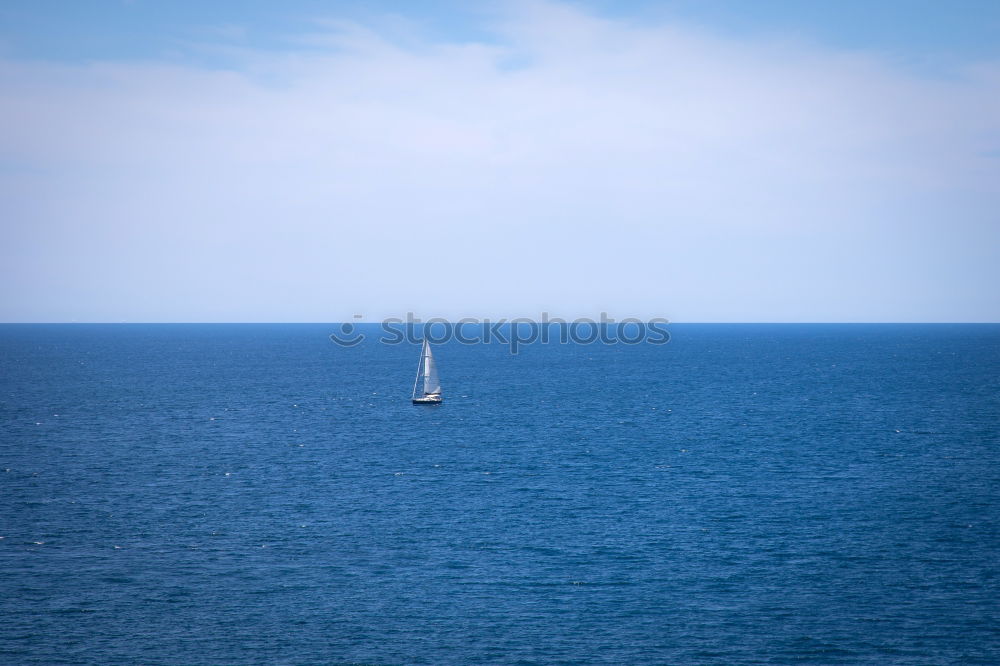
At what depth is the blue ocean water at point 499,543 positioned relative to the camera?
48.4 m

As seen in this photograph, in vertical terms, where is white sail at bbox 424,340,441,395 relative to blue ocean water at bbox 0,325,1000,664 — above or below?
above

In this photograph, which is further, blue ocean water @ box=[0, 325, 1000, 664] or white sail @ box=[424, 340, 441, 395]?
white sail @ box=[424, 340, 441, 395]

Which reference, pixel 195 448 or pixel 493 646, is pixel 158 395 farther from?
pixel 493 646

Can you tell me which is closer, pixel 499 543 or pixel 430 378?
pixel 499 543

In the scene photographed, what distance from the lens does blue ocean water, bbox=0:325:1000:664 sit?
159 ft

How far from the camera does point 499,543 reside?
65.8 m

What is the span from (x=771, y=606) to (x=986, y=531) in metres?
27.0

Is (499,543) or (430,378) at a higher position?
(430,378)

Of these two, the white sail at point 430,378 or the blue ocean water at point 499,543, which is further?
the white sail at point 430,378

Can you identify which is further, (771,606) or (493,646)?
(771,606)

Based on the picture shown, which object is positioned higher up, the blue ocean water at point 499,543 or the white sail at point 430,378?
the white sail at point 430,378

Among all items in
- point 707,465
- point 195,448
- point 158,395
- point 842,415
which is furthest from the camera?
point 158,395

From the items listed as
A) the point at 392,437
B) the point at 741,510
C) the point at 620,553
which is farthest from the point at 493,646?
the point at 392,437

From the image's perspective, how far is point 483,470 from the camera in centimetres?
9419
